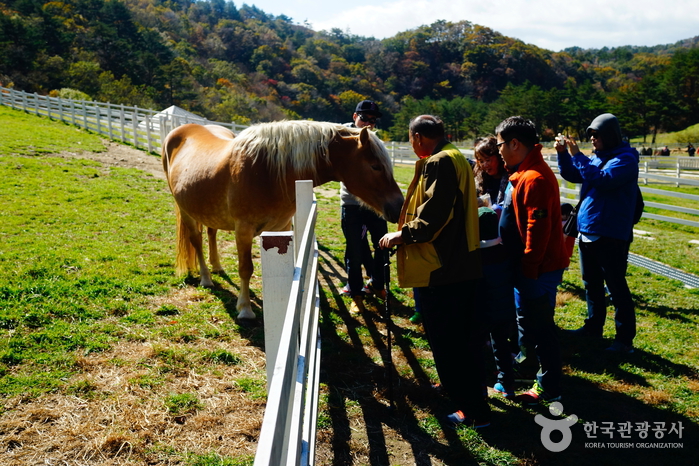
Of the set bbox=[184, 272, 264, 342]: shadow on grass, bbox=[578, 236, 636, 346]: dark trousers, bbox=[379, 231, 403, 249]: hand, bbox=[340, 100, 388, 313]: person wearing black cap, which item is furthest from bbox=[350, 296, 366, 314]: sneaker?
bbox=[578, 236, 636, 346]: dark trousers

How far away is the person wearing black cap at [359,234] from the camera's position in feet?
15.9

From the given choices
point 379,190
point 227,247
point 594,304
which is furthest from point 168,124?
point 594,304

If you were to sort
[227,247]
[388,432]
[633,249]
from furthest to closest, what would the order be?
1. [633,249]
2. [227,247]
3. [388,432]

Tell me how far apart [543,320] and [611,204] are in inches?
62.3

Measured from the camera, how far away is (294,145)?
4.01 metres

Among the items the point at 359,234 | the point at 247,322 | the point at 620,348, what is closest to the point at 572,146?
the point at 620,348

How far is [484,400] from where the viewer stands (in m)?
2.87

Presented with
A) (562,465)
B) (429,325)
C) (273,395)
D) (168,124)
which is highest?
(168,124)

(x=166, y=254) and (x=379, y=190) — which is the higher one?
(x=379, y=190)

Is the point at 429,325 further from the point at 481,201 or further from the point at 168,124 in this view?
the point at 168,124

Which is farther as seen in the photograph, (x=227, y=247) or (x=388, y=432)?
(x=227, y=247)

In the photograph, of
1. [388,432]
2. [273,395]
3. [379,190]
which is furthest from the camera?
[379,190]

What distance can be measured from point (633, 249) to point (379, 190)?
635 cm

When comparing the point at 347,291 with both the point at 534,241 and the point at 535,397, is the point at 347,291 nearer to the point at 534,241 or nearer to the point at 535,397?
the point at 535,397
